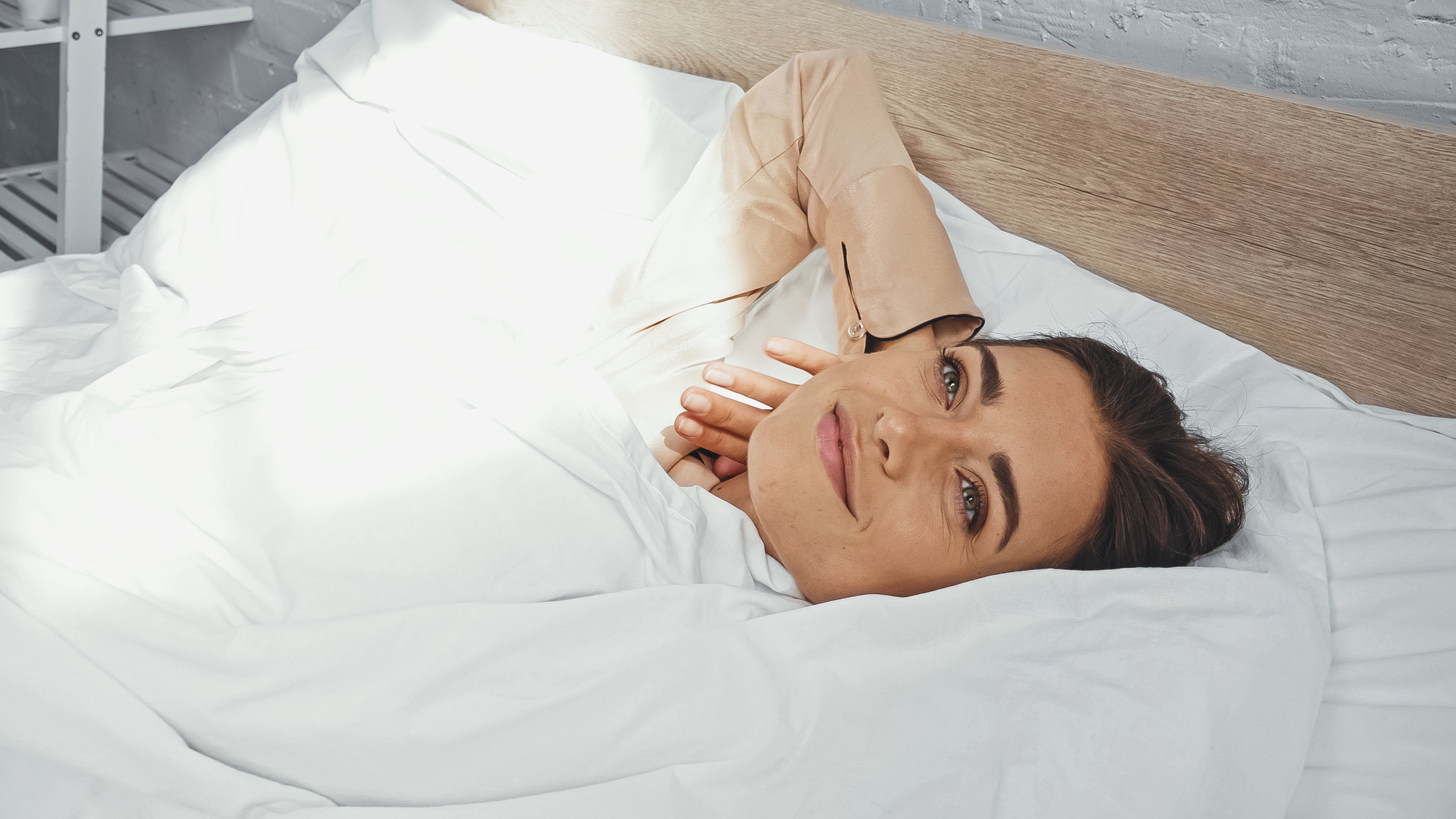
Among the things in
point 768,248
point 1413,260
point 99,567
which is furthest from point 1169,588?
point 99,567

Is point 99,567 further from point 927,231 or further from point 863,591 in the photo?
point 927,231

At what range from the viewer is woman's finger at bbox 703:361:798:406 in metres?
1.06

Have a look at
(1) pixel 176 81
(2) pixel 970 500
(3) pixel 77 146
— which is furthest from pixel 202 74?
(2) pixel 970 500

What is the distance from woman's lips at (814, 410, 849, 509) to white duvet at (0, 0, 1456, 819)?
0.11 meters

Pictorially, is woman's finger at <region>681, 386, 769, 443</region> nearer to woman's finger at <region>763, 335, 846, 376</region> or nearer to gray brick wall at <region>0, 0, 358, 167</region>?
woman's finger at <region>763, 335, 846, 376</region>

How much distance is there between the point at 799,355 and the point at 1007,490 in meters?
0.34

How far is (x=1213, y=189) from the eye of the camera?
1.04 metres

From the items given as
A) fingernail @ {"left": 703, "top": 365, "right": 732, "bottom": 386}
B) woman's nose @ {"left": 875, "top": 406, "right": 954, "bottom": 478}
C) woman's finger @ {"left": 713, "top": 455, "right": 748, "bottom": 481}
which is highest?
woman's nose @ {"left": 875, "top": 406, "right": 954, "bottom": 478}

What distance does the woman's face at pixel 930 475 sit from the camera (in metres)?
0.81

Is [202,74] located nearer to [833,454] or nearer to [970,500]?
[833,454]

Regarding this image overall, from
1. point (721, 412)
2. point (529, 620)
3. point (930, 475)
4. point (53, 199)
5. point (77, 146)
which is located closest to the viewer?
point (529, 620)

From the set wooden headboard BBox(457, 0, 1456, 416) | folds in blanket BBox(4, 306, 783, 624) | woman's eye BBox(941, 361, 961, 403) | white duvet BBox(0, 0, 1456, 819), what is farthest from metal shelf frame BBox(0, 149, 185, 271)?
woman's eye BBox(941, 361, 961, 403)

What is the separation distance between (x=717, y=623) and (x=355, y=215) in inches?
35.1

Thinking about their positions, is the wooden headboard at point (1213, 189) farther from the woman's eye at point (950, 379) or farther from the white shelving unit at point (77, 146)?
the white shelving unit at point (77, 146)
